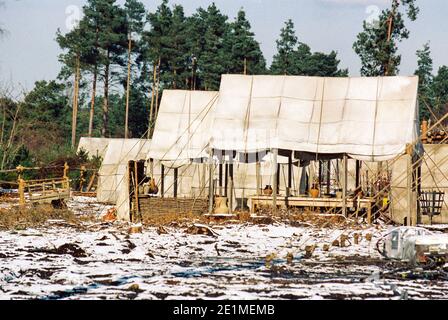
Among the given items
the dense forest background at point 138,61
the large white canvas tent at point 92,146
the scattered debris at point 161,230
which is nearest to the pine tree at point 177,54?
the dense forest background at point 138,61

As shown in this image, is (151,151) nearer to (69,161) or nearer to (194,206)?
(194,206)

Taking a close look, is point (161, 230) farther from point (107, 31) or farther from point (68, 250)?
point (107, 31)

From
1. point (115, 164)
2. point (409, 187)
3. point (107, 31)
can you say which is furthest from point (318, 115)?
point (107, 31)

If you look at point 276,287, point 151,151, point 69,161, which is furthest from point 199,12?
point 276,287

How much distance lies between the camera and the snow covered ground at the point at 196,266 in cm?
1216

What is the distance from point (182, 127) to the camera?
30.4 m

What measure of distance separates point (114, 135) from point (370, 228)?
62.5 metres

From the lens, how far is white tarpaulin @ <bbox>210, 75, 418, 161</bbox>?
26.0 m

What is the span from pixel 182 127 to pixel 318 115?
574 centimetres

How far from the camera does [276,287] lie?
12.6 meters

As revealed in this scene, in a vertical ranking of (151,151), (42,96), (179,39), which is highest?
(179,39)

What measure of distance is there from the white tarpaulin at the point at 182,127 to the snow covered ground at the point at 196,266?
7832 millimetres

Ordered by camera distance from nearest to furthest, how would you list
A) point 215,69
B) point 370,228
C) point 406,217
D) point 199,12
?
point 370,228
point 406,217
point 215,69
point 199,12

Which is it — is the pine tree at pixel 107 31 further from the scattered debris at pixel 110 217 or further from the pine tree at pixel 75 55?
the scattered debris at pixel 110 217
